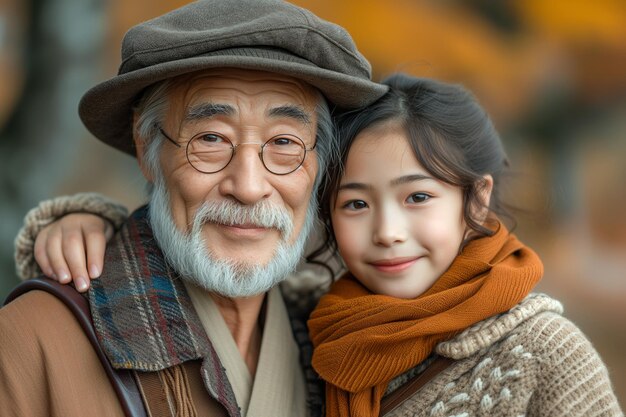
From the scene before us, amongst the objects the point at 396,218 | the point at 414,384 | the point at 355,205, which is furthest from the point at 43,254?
the point at 414,384

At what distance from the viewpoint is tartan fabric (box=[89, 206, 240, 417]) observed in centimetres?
222

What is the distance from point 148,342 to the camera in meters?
2.25

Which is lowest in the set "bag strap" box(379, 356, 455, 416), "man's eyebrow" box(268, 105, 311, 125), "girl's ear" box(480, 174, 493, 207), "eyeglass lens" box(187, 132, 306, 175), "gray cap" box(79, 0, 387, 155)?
"bag strap" box(379, 356, 455, 416)

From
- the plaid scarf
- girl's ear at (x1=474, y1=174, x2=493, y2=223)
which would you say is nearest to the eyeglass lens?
the plaid scarf

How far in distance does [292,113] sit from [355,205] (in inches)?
16.6

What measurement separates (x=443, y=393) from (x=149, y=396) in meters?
0.95

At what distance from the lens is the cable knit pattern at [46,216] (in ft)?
8.77

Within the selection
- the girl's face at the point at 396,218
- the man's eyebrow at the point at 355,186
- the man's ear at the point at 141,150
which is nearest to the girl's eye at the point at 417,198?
the girl's face at the point at 396,218

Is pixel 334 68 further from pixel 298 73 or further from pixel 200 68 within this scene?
pixel 200 68

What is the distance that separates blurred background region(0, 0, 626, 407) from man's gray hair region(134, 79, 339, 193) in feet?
9.50

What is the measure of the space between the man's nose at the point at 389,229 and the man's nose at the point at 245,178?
42cm

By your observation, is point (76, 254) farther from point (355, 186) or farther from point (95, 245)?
point (355, 186)

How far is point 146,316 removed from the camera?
232 cm

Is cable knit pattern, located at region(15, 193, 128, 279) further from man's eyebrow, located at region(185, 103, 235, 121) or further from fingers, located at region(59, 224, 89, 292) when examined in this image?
man's eyebrow, located at region(185, 103, 235, 121)
